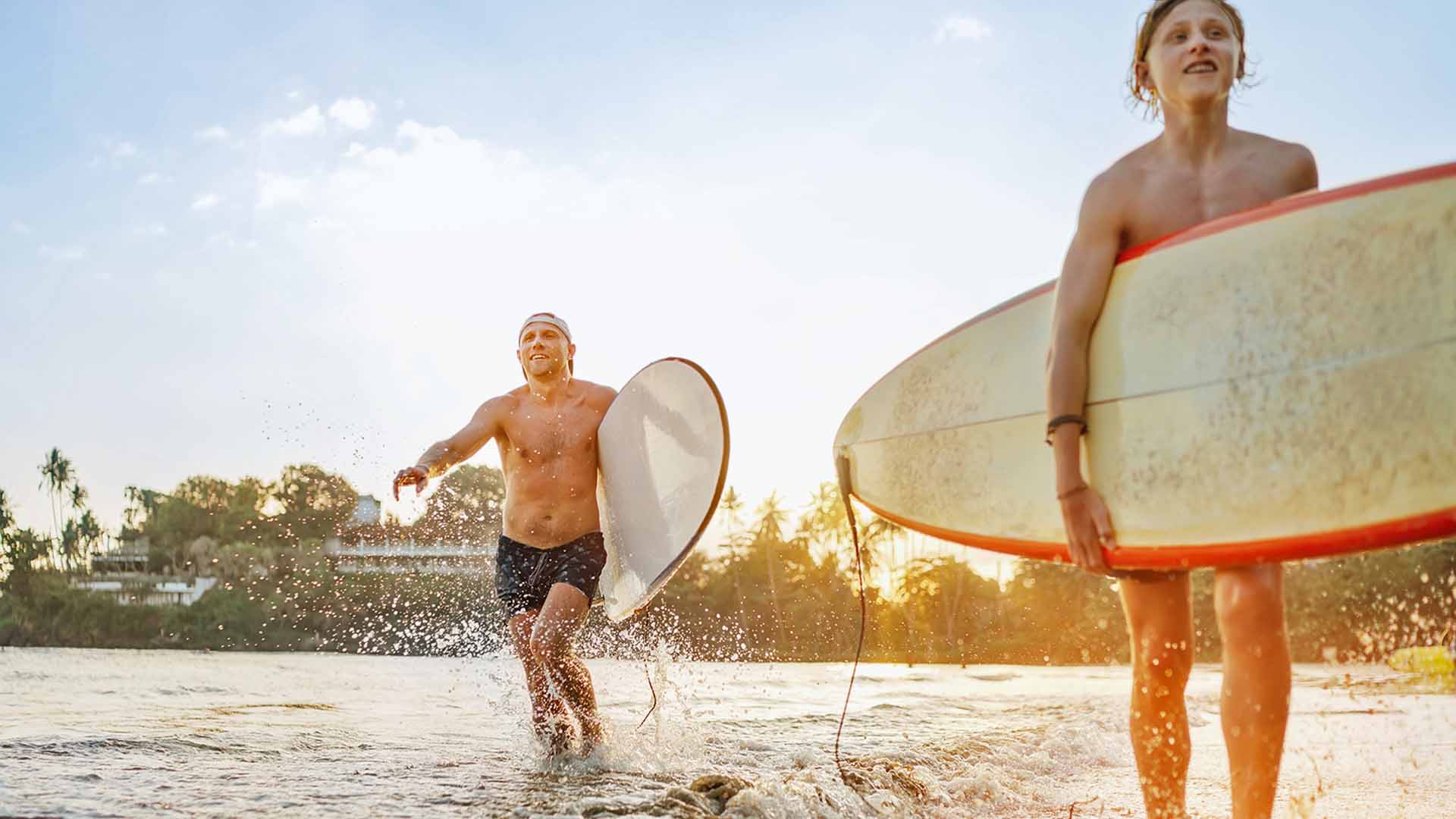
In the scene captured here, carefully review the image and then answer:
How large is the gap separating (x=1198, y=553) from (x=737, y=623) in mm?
50183

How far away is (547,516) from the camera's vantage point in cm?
467

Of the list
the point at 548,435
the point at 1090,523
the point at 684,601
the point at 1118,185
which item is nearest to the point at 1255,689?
the point at 1090,523

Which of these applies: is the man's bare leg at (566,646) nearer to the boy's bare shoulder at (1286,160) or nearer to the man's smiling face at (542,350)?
the man's smiling face at (542,350)

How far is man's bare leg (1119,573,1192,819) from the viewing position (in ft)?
7.44

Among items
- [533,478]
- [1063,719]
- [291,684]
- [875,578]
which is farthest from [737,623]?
[533,478]

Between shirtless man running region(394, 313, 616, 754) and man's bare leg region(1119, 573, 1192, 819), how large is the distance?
2.66 meters

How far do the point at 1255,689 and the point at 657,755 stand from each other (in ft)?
10.6

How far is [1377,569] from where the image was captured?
35.5 metres

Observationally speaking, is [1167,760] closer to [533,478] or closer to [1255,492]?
[1255,492]

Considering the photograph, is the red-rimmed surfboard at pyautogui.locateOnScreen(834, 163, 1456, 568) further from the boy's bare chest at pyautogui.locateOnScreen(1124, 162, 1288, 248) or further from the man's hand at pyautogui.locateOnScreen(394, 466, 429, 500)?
the man's hand at pyautogui.locateOnScreen(394, 466, 429, 500)

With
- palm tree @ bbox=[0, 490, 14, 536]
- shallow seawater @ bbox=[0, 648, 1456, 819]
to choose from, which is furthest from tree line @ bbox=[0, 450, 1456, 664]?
shallow seawater @ bbox=[0, 648, 1456, 819]

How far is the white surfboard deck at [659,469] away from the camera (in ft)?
15.4

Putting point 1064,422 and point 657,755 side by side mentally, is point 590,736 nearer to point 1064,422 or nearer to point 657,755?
point 657,755

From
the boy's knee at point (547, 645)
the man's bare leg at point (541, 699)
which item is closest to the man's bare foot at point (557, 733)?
the man's bare leg at point (541, 699)
